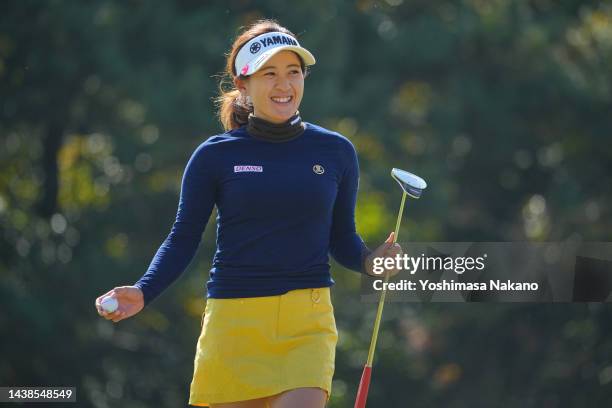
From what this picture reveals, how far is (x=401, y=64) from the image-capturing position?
1590 cm

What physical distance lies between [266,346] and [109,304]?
18.1 inches

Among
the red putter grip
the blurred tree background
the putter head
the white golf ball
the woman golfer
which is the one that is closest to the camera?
the white golf ball

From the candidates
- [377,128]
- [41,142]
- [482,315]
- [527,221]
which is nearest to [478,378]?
[482,315]

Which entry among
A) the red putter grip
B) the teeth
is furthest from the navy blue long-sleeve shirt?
the red putter grip

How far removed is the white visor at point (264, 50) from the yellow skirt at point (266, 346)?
69cm

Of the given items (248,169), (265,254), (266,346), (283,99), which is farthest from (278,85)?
(266,346)

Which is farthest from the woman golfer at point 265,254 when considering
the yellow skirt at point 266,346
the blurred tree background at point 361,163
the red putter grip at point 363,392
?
the blurred tree background at point 361,163

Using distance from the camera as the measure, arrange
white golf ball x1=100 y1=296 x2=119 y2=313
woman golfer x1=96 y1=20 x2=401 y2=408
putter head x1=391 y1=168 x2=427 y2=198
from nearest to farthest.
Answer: white golf ball x1=100 y1=296 x2=119 y2=313, woman golfer x1=96 y1=20 x2=401 y2=408, putter head x1=391 y1=168 x2=427 y2=198

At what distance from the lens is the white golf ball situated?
146 inches

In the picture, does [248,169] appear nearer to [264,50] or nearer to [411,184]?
[264,50]

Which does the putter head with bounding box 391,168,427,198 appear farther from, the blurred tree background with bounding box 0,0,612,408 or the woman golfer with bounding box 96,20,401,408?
the blurred tree background with bounding box 0,0,612,408

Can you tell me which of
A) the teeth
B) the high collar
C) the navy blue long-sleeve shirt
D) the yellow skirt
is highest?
the teeth

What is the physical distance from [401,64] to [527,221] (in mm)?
2345

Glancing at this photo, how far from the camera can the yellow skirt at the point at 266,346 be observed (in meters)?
3.83
